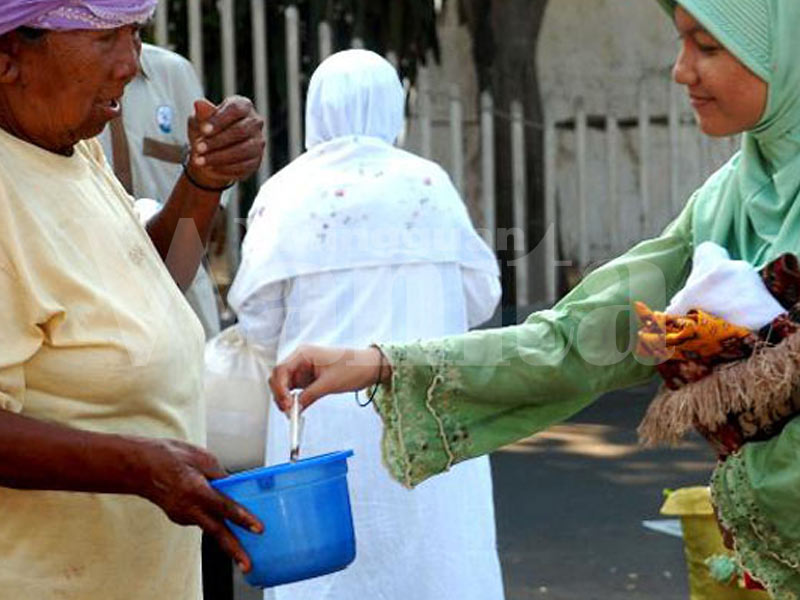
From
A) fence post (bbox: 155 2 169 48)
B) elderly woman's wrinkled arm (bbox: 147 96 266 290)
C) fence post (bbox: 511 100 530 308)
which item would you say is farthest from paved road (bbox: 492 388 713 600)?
elderly woman's wrinkled arm (bbox: 147 96 266 290)

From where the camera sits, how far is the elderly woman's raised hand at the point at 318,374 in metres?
3.10

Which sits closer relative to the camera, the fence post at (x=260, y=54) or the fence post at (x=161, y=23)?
the fence post at (x=161, y=23)

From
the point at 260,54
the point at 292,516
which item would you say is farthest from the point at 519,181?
the point at 292,516

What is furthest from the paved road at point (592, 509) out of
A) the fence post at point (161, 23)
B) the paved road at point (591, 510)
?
the fence post at point (161, 23)

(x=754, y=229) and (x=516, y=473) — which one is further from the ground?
(x=754, y=229)

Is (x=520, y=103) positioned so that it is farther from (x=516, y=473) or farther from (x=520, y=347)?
(x=520, y=347)

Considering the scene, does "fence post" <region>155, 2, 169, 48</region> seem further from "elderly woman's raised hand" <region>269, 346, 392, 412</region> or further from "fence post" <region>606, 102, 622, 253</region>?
"elderly woman's raised hand" <region>269, 346, 392, 412</region>

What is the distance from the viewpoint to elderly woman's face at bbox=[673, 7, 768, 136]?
2986 mm

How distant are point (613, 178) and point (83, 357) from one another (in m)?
7.93

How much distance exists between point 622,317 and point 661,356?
30 cm

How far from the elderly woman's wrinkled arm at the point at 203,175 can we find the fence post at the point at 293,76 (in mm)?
6118

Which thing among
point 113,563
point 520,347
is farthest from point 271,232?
point 113,563

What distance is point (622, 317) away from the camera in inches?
130

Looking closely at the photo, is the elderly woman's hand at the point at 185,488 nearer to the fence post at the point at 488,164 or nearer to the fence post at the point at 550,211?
the fence post at the point at 488,164
